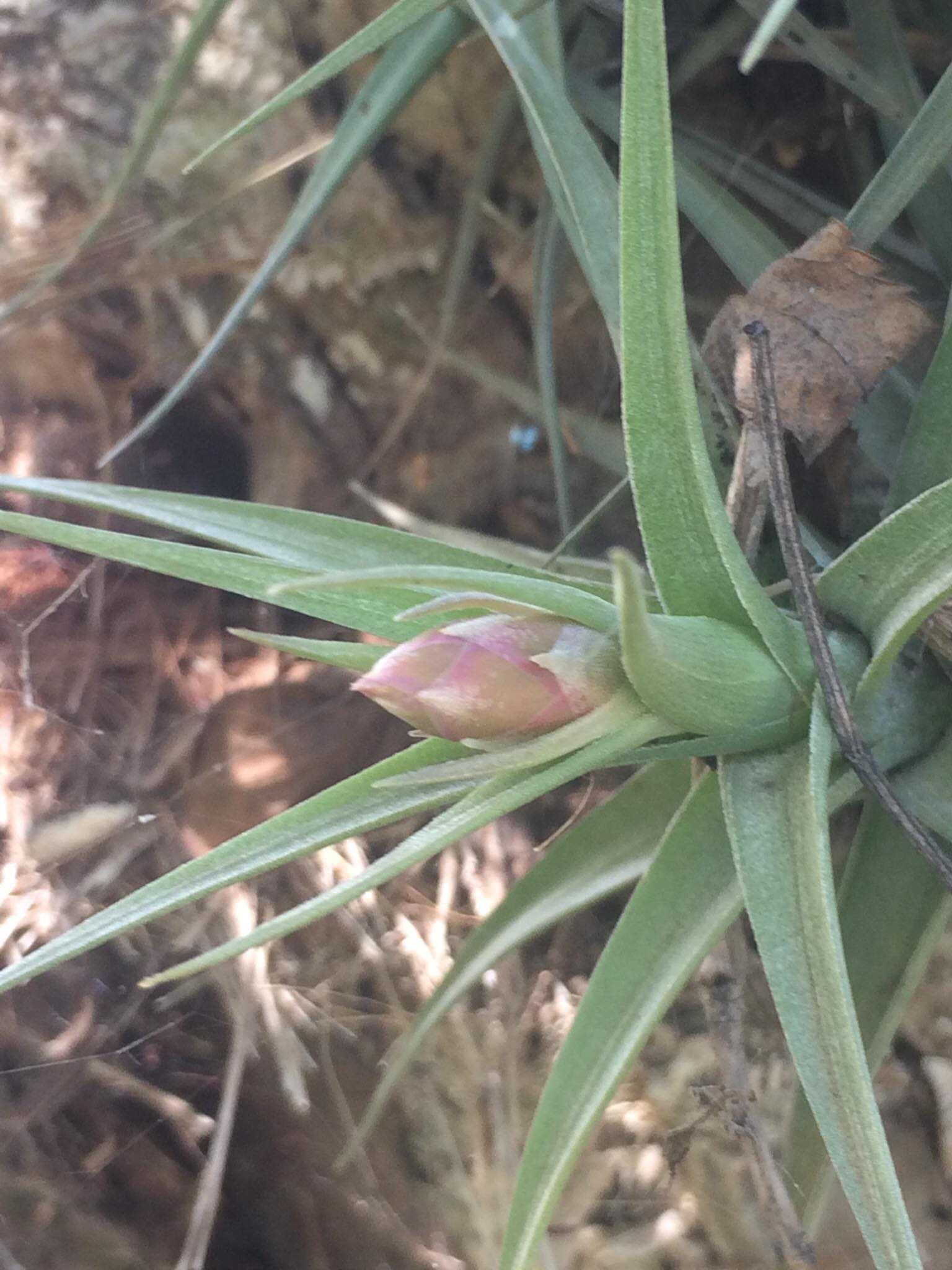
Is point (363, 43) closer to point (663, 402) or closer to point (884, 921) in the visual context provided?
point (663, 402)

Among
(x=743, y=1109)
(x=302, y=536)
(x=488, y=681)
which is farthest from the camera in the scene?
(x=743, y=1109)

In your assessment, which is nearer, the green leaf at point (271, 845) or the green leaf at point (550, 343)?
the green leaf at point (271, 845)

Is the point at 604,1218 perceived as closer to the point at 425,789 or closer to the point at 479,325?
the point at 425,789

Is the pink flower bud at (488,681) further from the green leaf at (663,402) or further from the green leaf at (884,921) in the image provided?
the green leaf at (884,921)

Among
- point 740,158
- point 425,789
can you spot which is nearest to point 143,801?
point 425,789

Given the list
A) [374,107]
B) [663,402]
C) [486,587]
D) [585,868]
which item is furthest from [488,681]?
[374,107]

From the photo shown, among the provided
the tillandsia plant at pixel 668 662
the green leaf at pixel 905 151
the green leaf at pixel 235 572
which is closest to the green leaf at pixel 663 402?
the tillandsia plant at pixel 668 662
